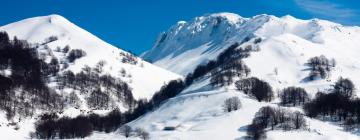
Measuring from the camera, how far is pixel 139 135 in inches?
7598

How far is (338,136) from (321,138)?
5526mm

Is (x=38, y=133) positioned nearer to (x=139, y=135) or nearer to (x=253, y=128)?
(x=139, y=135)

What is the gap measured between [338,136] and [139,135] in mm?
62384

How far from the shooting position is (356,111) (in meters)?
194

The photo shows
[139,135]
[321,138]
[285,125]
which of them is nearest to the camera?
[321,138]

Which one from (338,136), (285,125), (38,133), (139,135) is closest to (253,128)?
(285,125)

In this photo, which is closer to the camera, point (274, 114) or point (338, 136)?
point (338, 136)

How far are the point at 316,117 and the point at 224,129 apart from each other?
1308 inches

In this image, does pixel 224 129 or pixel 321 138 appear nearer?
pixel 321 138

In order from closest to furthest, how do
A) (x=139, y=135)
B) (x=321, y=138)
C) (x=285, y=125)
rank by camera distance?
(x=321, y=138) → (x=285, y=125) → (x=139, y=135)

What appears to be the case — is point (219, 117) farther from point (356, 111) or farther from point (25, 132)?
point (25, 132)

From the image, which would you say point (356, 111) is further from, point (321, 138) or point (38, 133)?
point (38, 133)

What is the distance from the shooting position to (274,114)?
607 ft

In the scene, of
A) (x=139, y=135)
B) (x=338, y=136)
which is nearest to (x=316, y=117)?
(x=338, y=136)
